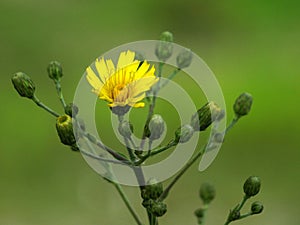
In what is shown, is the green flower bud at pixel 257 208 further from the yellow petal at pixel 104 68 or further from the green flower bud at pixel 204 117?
the yellow petal at pixel 104 68

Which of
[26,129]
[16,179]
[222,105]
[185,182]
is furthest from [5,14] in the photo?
[222,105]

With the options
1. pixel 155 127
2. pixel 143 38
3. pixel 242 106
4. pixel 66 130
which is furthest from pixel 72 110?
pixel 143 38

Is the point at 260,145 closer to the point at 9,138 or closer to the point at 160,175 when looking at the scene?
the point at 9,138

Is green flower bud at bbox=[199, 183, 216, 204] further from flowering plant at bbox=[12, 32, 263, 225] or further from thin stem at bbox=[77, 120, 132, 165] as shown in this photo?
thin stem at bbox=[77, 120, 132, 165]

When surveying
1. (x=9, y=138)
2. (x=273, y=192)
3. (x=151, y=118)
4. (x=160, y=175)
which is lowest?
(x=273, y=192)

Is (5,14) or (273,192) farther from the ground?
(5,14)

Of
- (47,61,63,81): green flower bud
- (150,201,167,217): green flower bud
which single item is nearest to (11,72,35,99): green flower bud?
(47,61,63,81): green flower bud

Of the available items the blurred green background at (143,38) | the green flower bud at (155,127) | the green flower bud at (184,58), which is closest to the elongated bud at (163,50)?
the green flower bud at (184,58)
